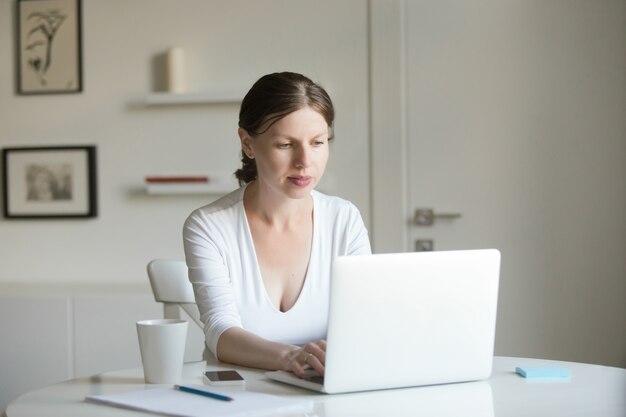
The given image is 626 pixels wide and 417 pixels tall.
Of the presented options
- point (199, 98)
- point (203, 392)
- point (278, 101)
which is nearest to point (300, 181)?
point (278, 101)

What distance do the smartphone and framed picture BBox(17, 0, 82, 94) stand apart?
8.21ft

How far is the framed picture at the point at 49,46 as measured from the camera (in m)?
3.72

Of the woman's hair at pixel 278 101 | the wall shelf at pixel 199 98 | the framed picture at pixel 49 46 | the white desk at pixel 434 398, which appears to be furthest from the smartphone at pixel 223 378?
the framed picture at pixel 49 46

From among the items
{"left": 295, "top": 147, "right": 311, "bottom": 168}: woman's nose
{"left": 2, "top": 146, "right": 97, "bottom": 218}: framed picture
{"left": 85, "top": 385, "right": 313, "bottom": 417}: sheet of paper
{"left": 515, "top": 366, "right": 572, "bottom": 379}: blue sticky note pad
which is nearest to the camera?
{"left": 85, "top": 385, "right": 313, "bottom": 417}: sheet of paper

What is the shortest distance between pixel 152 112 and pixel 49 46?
1.83ft

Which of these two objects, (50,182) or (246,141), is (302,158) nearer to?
(246,141)

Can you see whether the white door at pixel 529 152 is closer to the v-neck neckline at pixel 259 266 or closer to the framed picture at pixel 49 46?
the framed picture at pixel 49 46

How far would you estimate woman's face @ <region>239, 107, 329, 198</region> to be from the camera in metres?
1.86

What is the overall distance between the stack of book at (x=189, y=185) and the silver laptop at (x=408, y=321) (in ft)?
6.93

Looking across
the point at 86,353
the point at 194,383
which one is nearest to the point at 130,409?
the point at 194,383

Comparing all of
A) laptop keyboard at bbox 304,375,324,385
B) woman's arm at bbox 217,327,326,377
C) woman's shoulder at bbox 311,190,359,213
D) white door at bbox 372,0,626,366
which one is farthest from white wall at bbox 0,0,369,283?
laptop keyboard at bbox 304,375,324,385

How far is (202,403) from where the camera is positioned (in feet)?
4.27

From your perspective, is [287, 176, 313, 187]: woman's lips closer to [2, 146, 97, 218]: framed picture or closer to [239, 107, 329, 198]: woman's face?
[239, 107, 329, 198]: woman's face

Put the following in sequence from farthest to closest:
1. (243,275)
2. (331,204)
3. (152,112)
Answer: (152,112)
(331,204)
(243,275)
